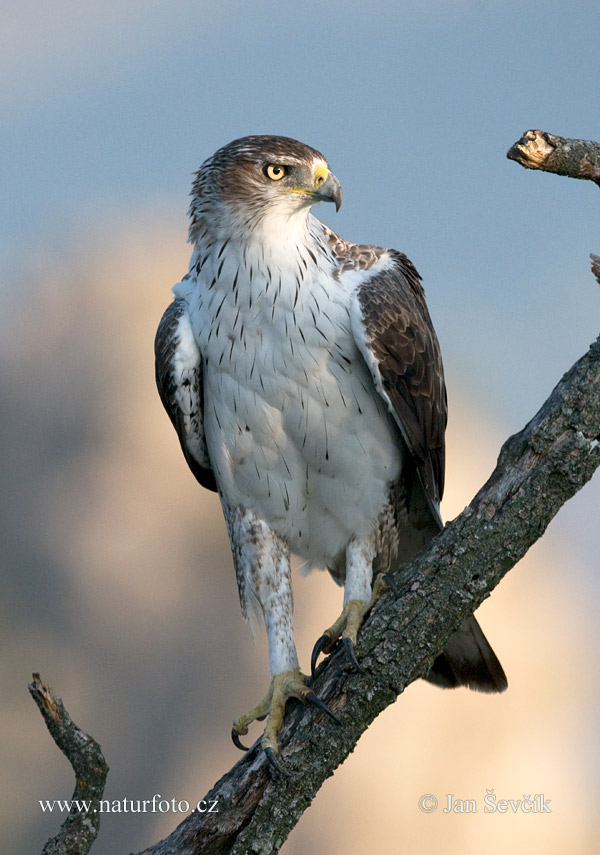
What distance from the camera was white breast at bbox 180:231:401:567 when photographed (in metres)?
4.47

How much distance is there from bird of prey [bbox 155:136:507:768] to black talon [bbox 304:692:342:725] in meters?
0.19

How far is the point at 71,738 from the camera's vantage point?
328cm

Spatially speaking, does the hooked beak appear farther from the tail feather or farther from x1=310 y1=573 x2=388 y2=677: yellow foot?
the tail feather

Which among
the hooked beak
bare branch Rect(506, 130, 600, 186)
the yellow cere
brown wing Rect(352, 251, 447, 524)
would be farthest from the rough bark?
the yellow cere

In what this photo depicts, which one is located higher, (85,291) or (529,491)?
(85,291)

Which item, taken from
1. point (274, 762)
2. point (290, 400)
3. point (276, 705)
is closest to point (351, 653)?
point (274, 762)

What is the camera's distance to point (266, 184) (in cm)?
449

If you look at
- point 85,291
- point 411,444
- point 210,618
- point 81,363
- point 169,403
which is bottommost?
point 411,444

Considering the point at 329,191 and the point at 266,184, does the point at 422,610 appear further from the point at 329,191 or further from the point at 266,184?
the point at 266,184

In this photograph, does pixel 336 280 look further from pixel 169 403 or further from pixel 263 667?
pixel 263 667

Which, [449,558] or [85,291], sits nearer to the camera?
[449,558]

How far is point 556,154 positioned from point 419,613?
1.81 metres

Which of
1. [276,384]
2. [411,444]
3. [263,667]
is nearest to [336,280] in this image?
[276,384]

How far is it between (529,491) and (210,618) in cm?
835
